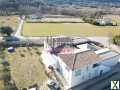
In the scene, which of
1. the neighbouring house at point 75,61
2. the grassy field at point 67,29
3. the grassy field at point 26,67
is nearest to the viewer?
the neighbouring house at point 75,61

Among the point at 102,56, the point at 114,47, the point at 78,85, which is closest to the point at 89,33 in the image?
the point at 114,47

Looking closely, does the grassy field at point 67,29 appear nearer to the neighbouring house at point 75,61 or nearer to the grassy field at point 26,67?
the grassy field at point 26,67

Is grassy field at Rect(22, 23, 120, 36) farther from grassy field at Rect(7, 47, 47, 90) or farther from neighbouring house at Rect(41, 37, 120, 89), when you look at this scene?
neighbouring house at Rect(41, 37, 120, 89)

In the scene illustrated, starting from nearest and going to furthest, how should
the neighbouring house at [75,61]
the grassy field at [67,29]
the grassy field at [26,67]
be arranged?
the neighbouring house at [75,61] → the grassy field at [26,67] → the grassy field at [67,29]

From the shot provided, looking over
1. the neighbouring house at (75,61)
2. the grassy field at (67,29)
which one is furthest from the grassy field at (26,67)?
the grassy field at (67,29)

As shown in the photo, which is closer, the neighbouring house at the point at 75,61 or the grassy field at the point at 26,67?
the neighbouring house at the point at 75,61

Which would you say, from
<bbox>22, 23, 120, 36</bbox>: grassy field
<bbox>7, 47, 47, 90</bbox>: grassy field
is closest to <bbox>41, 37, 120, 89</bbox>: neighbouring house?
<bbox>7, 47, 47, 90</bbox>: grassy field
